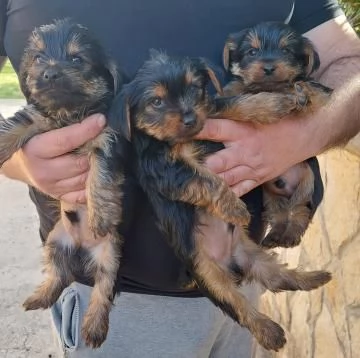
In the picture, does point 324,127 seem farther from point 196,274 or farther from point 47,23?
point 47,23

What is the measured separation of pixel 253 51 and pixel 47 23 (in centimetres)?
75

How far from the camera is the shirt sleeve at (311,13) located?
8.42 ft

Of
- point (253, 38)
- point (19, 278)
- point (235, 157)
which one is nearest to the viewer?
point (235, 157)

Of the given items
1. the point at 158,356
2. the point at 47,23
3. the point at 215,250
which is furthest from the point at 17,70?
the point at 158,356

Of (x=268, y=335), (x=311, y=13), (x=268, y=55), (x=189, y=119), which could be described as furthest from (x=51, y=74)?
(x=268, y=335)

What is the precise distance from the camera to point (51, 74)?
2.21m

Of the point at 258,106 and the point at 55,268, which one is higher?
the point at 258,106

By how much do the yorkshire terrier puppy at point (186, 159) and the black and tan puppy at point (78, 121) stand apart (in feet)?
0.35

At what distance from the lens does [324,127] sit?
242cm

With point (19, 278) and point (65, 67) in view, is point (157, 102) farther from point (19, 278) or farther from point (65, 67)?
point (19, 278)

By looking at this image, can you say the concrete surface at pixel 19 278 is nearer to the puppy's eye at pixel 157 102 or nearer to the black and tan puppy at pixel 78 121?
the black and tan puppy at pixel 78 121

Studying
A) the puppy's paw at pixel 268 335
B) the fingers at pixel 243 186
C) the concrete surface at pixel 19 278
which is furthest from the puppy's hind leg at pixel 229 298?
the concrete surface at pixel 19 278

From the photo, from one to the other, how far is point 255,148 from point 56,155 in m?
0.67

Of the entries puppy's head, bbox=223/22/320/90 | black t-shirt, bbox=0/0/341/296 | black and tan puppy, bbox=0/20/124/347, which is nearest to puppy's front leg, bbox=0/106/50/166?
black and tan puppy, bbox=0/20/124/347
